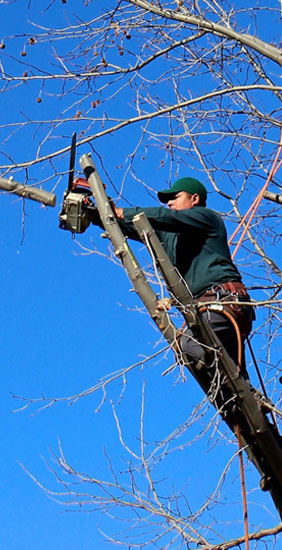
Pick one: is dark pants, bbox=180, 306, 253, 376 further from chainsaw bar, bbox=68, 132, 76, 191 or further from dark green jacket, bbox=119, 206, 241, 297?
chainsaw bar, bbox=68, 132, 76, 191

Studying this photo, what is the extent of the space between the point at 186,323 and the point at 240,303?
12.7 inches

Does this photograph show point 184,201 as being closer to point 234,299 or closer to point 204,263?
point 204,263

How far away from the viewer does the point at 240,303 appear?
5.20 metres

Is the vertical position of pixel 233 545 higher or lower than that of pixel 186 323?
lower

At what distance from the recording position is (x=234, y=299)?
5395 millimetres

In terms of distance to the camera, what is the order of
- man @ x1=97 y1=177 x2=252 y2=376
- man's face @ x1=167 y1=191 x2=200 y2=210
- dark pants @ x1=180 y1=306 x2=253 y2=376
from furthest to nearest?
man's face @ x1=167 y1=191 x2=200 y2=210 < man @ x1=97 y1=177 x2=252 y2=376 < dark pants @ x1=180 y1=306 x2=253 y2=376

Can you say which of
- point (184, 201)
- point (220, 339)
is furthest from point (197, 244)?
point (220, 339)

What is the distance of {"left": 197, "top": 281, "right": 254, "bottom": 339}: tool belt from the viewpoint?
540 cm

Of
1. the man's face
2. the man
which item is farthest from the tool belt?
the man's face

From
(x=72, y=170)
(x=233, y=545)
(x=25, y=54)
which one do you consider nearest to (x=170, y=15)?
(x=25, y=54)

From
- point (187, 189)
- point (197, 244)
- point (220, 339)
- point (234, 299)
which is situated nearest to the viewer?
point (234, 299)

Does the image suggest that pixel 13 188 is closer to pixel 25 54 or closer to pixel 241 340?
pixel 25 54

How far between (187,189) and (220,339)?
1069 millimetres

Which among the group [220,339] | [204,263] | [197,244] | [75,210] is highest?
[75,210]
